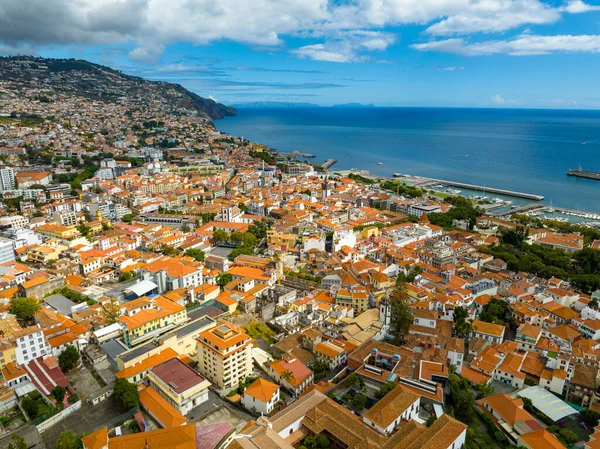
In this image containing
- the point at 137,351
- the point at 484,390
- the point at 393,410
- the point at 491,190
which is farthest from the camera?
the point at 491,190

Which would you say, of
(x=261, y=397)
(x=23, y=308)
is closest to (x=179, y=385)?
(x=261, y=397)

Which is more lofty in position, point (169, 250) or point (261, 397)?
point (169, 250)

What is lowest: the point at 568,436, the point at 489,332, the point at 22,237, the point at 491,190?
the point at 568,436

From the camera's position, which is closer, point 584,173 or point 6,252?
point 6,252

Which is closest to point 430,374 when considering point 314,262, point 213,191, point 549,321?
point 549,321

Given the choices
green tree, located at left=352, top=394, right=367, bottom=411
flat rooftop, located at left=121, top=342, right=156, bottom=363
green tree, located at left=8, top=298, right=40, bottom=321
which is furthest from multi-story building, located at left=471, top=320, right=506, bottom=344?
green tree, located at left=8, top=298, right=40, bottom=321

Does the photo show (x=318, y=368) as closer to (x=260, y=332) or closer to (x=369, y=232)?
(x=260, y=332)
